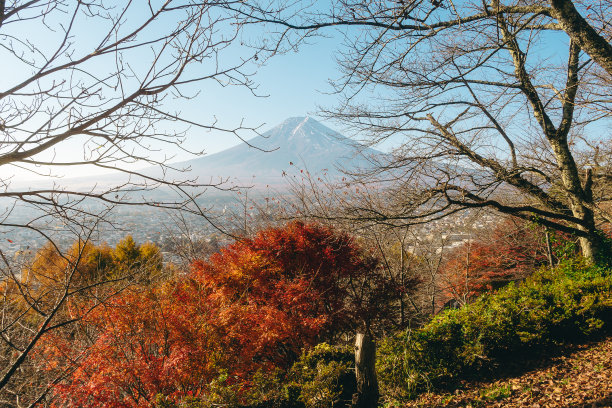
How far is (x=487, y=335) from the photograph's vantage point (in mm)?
5102

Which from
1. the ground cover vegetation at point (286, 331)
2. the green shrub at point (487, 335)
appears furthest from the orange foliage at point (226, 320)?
the green shrub at point (487, 335)

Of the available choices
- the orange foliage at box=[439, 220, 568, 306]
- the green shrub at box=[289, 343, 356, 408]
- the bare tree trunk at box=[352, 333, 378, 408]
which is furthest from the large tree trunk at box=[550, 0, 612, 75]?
the orange foliage at box=[439, 220, 568, 306]

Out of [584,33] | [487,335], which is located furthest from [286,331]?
[584,33]

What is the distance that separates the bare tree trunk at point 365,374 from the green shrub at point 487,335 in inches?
29.5

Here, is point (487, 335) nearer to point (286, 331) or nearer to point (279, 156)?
point (286, 331)

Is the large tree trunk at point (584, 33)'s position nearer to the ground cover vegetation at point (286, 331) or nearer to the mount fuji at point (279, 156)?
the ground cover vegetation at point (286, 331)

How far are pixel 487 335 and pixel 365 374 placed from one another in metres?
2.36

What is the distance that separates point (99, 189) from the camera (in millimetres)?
1991

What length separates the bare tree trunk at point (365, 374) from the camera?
414 cm

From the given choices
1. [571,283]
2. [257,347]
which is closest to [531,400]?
[571,283]

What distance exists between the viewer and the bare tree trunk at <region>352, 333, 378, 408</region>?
4137 mm

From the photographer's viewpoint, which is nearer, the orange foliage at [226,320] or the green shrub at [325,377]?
the green shrub at [325,377]

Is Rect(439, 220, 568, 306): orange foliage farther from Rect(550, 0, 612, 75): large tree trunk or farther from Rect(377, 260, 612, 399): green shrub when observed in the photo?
Rect(550, 0, 612, 75): large tree trunk

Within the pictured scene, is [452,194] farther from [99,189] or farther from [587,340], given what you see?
[99,189]
